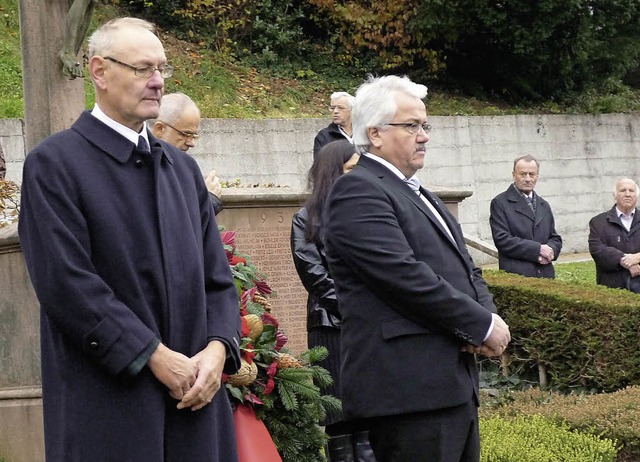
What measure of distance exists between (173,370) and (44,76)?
401 cm

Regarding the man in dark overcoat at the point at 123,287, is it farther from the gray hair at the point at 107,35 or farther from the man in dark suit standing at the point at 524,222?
the man in dark suit standing at the point at 524,222

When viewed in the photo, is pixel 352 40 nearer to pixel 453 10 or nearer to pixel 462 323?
pixel 453 10

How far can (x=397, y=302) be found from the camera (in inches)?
165

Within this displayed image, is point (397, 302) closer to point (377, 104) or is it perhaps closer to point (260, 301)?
point (377, 104)

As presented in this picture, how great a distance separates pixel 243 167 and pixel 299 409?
36.6 feet

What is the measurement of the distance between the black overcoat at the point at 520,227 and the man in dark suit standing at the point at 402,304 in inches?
224

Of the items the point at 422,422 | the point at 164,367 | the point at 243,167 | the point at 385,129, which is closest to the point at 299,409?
the point at 422,422

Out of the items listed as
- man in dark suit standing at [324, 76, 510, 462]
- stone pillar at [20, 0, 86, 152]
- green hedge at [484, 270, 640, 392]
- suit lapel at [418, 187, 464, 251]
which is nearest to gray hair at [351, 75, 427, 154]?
man in dark suit standing at [324, 76, 510, 462]

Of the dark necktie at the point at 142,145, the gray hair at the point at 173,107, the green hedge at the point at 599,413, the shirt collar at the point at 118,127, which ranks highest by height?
the gray hair at the point at 173,107

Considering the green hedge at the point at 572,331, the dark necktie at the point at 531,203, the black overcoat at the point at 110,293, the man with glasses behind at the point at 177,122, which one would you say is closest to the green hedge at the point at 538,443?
the man with glasses behind at the point at 177,122

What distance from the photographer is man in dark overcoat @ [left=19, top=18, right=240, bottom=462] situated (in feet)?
10.9

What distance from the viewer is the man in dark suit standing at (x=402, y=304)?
418 cm

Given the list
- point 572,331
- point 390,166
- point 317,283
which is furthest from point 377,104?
point 572,331

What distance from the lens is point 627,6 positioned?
1930 cm
